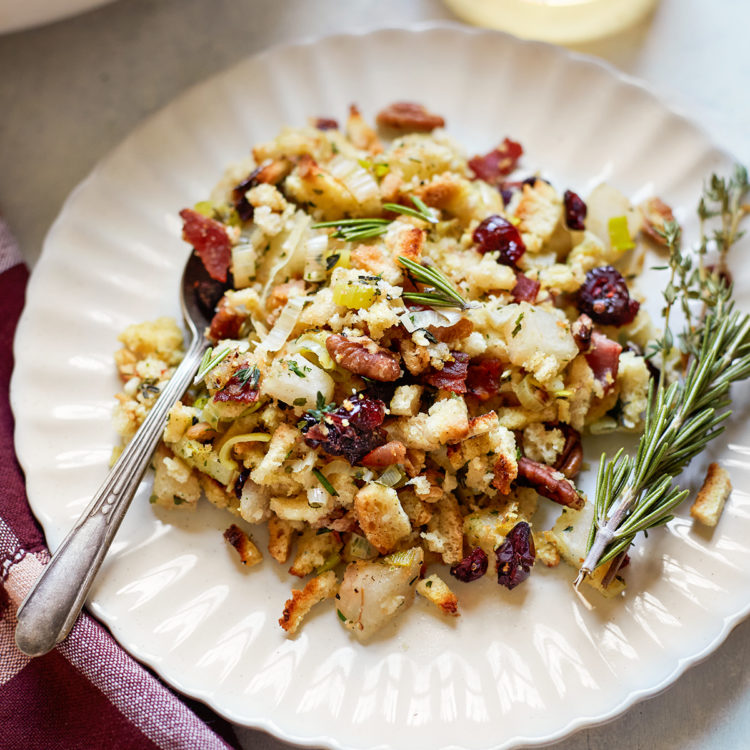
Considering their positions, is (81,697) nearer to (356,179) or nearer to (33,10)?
(356,179)

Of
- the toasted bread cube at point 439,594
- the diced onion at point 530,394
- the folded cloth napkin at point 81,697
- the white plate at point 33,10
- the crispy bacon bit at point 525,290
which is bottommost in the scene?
the folded cloth napkin at point 81,697

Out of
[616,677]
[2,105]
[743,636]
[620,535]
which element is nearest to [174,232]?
[2,105]

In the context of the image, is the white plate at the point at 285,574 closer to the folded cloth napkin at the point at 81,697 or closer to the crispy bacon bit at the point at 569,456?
the folded cloth napkin at the point at 81,697

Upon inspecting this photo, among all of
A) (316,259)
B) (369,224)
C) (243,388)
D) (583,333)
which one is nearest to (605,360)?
(583,333)

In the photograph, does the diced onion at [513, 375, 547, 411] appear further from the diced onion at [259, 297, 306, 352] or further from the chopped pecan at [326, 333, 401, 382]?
the diced onion at [259, 297, 306, 352]

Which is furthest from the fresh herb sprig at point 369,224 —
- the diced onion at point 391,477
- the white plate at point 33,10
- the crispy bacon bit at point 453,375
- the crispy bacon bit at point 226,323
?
the white plate at point 33,10
